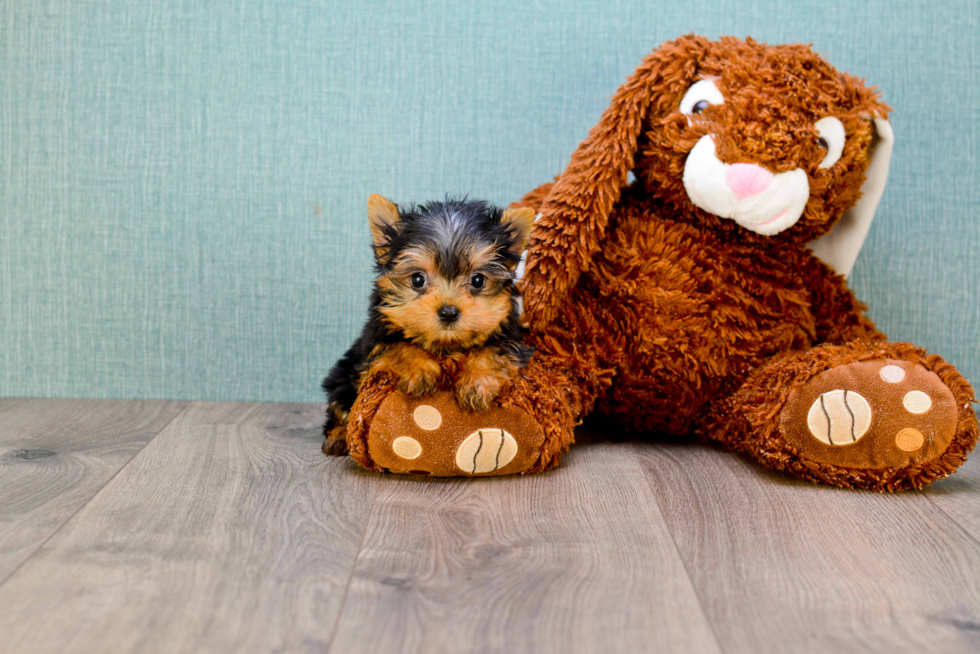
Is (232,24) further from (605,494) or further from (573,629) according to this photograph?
(573,629)

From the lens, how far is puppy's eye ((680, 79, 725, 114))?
1534 millimetres

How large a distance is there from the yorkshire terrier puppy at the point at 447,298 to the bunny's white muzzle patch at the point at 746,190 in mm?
372

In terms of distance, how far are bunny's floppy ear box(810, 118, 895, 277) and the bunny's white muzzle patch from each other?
0.24 m

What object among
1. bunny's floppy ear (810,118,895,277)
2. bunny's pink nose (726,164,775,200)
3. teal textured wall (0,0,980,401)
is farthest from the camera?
teal textured wall (0,0,980,401)

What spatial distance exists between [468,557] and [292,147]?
1.27 m

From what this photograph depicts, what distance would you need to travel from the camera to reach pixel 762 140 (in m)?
1.46

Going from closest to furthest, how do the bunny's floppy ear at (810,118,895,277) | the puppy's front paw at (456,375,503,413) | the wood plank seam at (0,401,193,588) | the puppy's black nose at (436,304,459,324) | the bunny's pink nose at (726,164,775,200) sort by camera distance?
the wood plank seam at (0,401,193,588), the puppy's black nose at (436,304,459,324), the puppy's front paw at (456,375,503,413), the bunny's pink nose at (726,164,775,200), the bunny's floppy ear at (810,118,895,277)

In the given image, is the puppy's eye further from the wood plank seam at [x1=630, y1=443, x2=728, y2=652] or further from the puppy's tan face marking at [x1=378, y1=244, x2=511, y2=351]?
the wood plank seam at [x1=630, y1=443, x2=728, y2=652]

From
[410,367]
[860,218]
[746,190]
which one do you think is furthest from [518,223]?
[860,218]

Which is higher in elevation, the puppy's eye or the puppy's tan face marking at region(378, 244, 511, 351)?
the puppy's eye

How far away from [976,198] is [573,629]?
1736 millimetres

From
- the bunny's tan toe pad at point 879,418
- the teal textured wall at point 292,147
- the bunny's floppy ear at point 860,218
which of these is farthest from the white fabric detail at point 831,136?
the teal textured wall at point 292,147

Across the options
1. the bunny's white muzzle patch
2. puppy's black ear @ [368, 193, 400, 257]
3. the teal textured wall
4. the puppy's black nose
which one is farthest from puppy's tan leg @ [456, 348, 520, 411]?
the teal textured wall

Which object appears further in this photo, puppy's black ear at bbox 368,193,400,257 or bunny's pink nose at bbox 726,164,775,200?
bunny's pink nose at bbox 726,164,775,200
